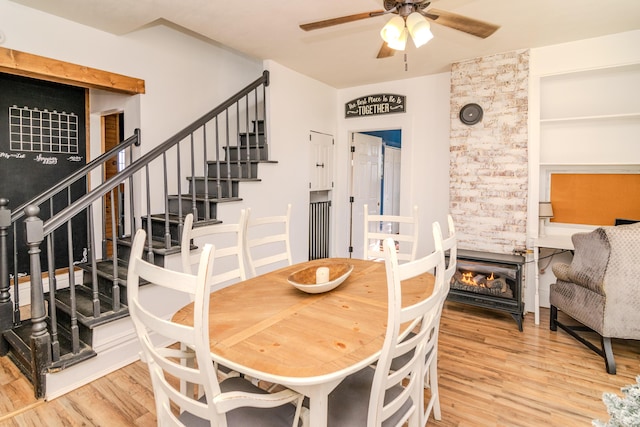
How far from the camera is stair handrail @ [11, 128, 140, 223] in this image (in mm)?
2705

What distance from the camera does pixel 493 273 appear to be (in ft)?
11.9

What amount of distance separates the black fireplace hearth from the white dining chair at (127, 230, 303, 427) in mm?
2751

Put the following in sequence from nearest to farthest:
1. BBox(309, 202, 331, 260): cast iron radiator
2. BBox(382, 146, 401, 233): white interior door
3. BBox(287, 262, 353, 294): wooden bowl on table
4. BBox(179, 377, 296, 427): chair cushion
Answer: BBox(179, 377, 296, 427): chair cushion, BBox(287, 262, 353, 294): wooden bowl on table, BBox(309, 202, 331, 260): cast iron radiator, BBox(382, 146, 401, 233): white interior door

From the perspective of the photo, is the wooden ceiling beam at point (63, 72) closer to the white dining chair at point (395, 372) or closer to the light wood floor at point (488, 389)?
the light wood floor at point (488, 389)

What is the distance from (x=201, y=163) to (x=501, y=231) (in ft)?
12.0

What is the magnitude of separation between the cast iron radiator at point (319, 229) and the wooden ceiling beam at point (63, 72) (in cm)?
261

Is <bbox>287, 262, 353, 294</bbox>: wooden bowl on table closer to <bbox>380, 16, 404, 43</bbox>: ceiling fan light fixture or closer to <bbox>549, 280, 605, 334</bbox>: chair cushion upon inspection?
<bbox>380, 16, 404, 43</bbox>: ceiling fan light fixture

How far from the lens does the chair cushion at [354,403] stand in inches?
52.9

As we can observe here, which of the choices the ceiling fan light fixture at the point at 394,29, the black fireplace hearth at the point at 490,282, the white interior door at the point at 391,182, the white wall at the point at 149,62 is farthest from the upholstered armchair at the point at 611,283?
the white interior door at the point at 391,182

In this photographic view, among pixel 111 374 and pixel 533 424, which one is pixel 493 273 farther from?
pixel 111 374

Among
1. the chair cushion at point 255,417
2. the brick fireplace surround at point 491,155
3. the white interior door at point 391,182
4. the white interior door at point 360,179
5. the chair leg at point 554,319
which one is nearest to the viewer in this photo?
the chair cushion at point 255,417

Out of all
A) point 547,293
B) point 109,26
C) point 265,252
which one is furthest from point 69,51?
point 547,293

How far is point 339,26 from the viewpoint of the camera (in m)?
3.09

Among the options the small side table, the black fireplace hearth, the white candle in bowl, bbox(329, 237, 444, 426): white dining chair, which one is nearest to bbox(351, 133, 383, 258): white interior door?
the black fireplace hearth
